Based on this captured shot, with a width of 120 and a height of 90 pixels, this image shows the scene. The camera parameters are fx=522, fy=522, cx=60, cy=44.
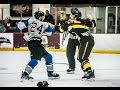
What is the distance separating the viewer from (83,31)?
496cm

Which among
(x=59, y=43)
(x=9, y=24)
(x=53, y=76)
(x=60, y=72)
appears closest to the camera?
(x=53, y=76)

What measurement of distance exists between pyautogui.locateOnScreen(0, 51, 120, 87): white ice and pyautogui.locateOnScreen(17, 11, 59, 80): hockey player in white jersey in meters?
0.06

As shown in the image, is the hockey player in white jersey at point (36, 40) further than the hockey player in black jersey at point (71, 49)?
No

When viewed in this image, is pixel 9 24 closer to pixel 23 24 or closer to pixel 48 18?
pixel 23 24

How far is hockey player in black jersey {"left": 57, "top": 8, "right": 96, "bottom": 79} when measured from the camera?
16.3 ft

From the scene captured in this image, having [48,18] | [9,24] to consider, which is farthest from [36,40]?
[9,24]

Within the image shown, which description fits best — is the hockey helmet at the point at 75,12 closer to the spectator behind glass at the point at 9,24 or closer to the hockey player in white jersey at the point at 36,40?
the hockey player in white jersey at the point at 36,40

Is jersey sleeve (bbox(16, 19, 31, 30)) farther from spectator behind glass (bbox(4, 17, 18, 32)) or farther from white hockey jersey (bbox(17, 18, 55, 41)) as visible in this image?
spectator behind glass (bbox(4, 17, 18, 32))

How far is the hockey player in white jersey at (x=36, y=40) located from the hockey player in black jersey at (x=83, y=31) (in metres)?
0.20

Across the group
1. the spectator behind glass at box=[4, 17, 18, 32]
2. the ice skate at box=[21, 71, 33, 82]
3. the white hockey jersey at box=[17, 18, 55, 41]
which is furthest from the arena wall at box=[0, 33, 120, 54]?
the ice skate at box=[21, 71, 33, 82]

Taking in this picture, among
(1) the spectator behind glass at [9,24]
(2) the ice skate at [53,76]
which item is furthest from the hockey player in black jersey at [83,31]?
(1) the spectator behind glass at [9,24]

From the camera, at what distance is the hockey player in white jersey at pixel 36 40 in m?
4.86

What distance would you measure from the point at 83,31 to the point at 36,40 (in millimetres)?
460

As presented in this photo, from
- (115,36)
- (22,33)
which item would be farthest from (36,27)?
(115,36)
